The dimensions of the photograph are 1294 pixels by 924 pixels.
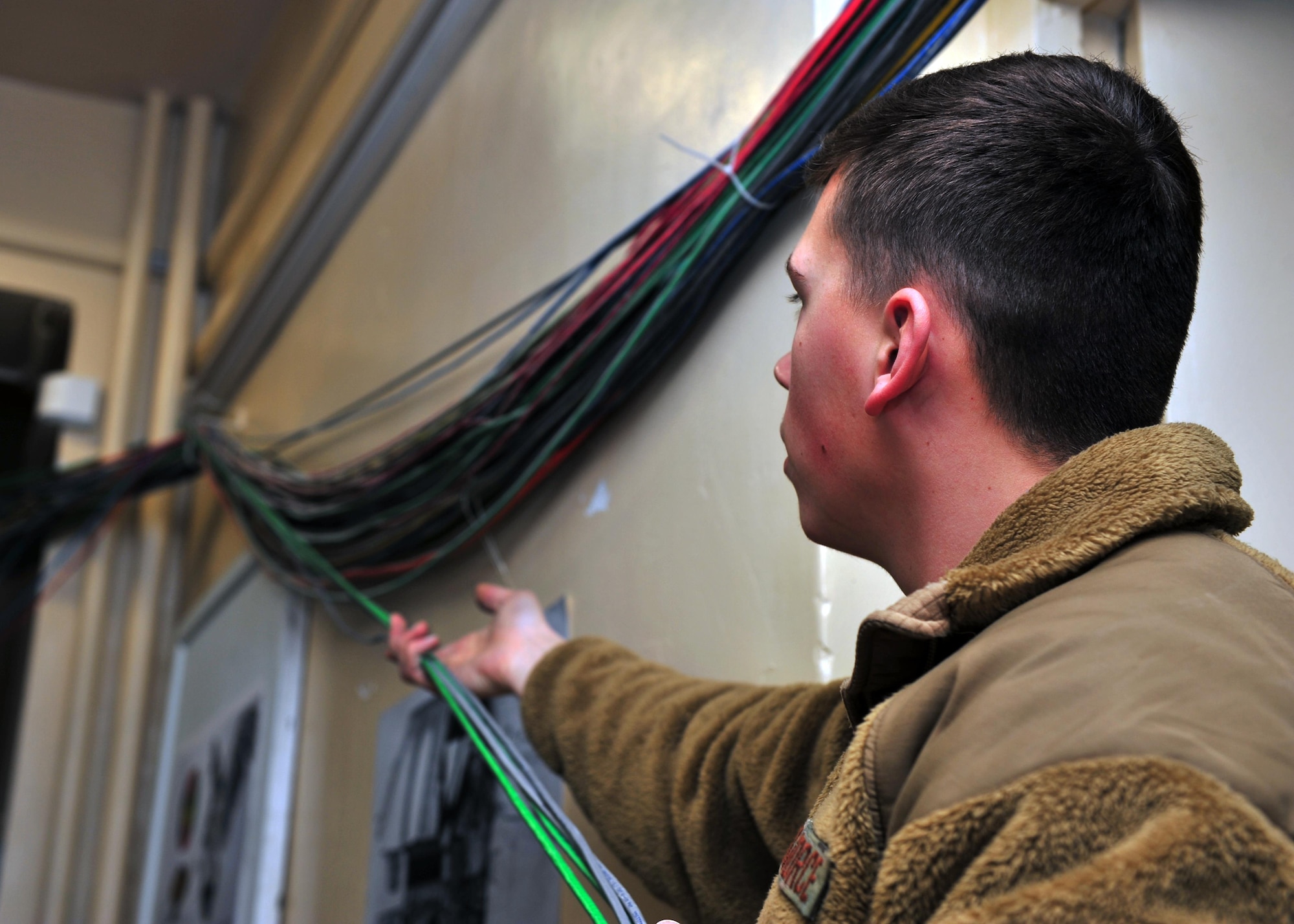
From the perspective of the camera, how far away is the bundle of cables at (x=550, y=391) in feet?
3.25

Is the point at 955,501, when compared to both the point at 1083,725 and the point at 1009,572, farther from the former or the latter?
the point at 1083,725

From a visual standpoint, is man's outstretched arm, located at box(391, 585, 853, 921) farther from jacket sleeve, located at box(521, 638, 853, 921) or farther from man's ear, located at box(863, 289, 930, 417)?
man's ear, located at box(863, 289, 930, 417)

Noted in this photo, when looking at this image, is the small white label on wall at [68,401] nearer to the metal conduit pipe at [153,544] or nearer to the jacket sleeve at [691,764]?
the metal conduit pipe at [153,544]

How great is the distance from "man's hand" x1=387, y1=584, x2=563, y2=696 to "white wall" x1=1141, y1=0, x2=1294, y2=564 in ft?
2.02

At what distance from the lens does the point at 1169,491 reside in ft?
1.89

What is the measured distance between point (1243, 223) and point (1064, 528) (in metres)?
0.47

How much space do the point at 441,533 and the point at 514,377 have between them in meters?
0.30

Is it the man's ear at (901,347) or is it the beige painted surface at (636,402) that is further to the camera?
the beige painted surface at (636,402)

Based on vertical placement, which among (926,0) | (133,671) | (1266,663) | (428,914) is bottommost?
(428,914)

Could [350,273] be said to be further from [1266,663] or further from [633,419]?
[1266,663]

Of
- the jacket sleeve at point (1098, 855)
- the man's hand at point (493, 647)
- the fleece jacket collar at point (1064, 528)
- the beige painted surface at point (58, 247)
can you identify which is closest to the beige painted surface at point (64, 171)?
the beige painted surface at point (58, 247)

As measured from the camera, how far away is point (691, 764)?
3.11ft

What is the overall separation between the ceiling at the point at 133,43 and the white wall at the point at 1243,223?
7.95ft

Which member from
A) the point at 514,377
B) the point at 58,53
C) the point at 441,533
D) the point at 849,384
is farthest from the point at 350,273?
the point at 849,384
